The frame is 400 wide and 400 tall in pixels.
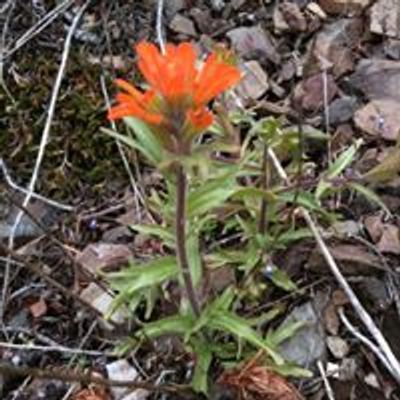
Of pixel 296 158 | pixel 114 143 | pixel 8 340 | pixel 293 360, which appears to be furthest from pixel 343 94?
pixel 8 340

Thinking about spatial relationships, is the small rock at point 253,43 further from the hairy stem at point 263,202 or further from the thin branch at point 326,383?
the thin branch at point 326,383

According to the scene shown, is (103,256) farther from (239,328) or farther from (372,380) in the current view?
(372,380)

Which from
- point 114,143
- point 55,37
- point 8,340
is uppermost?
point 55,37

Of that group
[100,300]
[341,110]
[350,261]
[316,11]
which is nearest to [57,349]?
[100,300]

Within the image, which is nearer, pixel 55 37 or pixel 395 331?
pixel 395 331

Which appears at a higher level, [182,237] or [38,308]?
[182,237]

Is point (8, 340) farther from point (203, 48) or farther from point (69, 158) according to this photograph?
point (203, 48)

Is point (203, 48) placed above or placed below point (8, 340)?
above

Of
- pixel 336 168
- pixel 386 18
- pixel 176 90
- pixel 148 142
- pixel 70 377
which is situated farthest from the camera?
pixel 386 18
